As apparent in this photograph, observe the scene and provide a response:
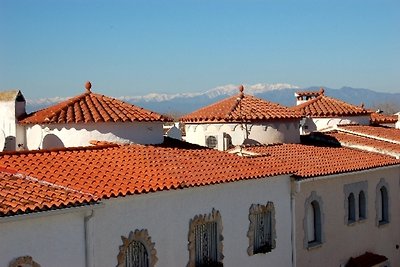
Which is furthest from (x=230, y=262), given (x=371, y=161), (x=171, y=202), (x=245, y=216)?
(x=371, y=161)

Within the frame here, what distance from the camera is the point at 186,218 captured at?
13.9 metres

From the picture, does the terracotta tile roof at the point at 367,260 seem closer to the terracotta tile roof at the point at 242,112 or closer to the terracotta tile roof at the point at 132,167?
the terracotta tile roof at the point at 132,167

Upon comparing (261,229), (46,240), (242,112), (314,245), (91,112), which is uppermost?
(91,112)

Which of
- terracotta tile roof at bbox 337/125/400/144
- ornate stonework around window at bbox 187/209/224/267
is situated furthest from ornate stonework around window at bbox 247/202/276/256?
terracotta tile roof at bbox 337/125/400/144

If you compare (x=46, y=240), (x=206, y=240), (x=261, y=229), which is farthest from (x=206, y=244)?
(x=46, y=240)

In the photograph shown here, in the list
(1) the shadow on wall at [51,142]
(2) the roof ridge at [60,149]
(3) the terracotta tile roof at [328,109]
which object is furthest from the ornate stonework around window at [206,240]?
(3) the terracotta tile roof at [328,109]

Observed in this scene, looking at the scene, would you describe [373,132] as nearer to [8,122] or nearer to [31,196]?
[8,122]

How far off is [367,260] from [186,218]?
9389 millimetres

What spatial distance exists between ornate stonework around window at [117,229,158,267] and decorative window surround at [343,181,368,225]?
9244 mm

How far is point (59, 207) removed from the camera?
10.5 meters

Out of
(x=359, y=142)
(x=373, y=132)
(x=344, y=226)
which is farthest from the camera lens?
(x=373, y=132)

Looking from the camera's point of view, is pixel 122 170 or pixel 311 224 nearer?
pixel 122 170

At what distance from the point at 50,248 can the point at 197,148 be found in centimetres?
764

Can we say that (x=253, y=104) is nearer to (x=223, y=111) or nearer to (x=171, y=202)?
(x=223, y=111)
